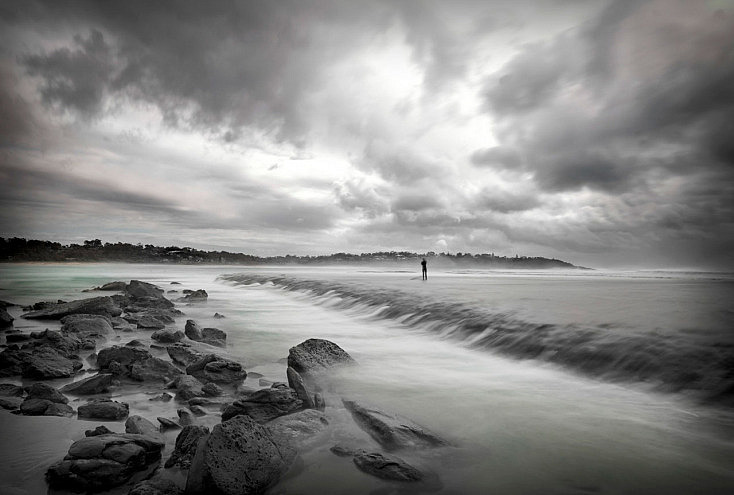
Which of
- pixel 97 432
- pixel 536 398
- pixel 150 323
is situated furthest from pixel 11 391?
pixel 536 398

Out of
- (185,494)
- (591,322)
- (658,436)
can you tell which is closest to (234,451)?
(185,494)

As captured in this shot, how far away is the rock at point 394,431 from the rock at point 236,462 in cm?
A: 112

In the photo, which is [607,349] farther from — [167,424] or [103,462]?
[103,462]

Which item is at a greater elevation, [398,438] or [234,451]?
[234,451]

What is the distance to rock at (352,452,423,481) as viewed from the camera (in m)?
3.23

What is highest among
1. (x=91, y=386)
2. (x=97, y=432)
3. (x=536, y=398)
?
(x=97, y=432)

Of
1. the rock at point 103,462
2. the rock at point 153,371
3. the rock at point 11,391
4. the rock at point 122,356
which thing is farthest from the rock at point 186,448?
the rock at point 122,356

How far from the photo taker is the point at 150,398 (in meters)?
4.98

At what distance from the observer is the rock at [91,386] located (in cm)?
506

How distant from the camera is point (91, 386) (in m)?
5.10

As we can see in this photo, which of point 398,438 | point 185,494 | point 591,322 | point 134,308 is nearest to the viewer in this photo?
point 185,494

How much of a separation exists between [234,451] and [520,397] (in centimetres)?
427

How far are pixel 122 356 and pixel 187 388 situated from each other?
1949mm

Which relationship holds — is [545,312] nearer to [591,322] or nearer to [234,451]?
[591,322]
